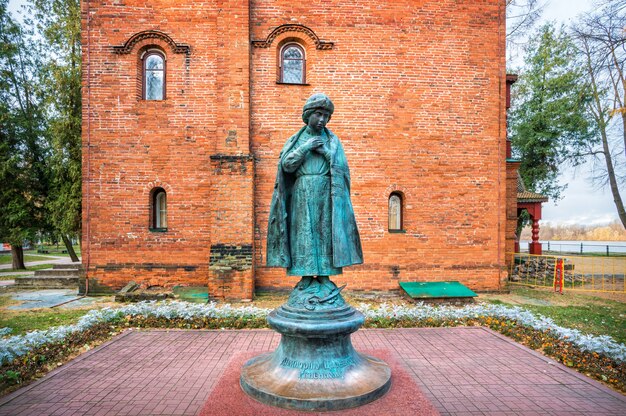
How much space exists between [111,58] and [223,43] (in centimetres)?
325

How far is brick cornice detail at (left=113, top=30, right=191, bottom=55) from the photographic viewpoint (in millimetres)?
9719

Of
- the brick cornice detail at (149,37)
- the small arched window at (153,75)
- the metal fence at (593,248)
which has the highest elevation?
the brick cornice detail at (149,37)

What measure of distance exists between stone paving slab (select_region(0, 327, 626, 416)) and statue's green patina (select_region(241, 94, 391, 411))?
1.04 meters

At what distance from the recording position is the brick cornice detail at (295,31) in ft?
31.5

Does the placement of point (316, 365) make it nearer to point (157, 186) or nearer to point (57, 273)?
point (157, 186)

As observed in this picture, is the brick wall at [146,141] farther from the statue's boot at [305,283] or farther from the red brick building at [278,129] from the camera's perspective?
the statue's boot at [305,283]

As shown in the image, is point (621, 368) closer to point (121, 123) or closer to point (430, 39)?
point (430, 39)

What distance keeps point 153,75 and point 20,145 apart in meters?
9.78

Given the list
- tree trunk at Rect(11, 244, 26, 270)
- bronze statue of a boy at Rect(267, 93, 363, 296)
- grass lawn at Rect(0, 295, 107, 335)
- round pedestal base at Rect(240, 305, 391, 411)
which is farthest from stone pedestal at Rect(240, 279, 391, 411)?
tree trunk at Rect(11, 244, 26, 270)

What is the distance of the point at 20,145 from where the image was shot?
50.4 feet

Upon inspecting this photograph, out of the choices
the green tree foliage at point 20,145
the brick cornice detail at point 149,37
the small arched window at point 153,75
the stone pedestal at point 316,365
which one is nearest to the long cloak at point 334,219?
the stone pedestal at point 316,365

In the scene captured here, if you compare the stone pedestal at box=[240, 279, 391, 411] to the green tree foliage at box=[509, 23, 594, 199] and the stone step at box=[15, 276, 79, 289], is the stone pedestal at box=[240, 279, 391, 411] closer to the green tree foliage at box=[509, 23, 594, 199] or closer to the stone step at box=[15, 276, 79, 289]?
the stone step at box=[15, 276, 79, 289]

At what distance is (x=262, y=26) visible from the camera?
9664 mm

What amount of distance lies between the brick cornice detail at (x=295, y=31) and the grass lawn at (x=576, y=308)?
8.20m
